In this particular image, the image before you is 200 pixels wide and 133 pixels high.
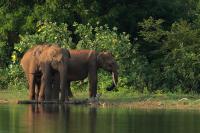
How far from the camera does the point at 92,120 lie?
908 inches

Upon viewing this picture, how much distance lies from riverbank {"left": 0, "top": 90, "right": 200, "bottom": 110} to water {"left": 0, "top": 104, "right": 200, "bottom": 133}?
1.69 meters

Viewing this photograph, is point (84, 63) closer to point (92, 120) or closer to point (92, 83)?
point (92, 83)

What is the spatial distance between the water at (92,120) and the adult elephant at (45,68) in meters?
2.42

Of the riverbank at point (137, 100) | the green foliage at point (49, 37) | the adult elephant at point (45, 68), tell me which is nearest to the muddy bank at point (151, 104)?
the riverbank at point (137, 100)

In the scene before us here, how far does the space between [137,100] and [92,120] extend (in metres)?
8.80

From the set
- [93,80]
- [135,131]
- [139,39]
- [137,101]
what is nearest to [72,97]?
[93,80]

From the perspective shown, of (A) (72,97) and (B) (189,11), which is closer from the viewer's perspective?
(A) (72,97)

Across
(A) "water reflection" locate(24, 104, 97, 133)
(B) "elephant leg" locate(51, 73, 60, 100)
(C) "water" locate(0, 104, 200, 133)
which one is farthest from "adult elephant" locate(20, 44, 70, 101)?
(C) "water" locate(0, 104, 200, 133)

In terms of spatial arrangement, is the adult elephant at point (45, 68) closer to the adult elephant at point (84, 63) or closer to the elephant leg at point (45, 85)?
the elephant leg at point (45, 85)

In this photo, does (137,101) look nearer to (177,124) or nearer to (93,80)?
(93,80)

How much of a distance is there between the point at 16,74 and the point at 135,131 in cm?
1965

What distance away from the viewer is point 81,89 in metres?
38.1

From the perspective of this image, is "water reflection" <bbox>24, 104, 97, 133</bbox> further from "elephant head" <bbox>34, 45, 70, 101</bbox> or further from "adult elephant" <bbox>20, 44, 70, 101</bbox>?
"elephant head" <bbox>34, 45, 70, 101</bbox>

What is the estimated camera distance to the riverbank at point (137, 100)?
29.5m
